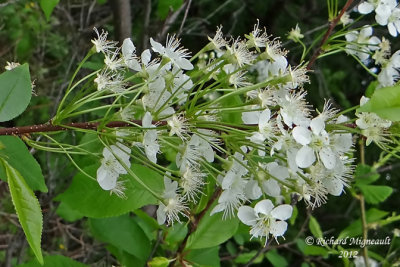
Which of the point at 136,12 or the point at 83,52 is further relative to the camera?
the point at 136,12

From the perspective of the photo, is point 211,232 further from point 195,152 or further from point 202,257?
point 195,152

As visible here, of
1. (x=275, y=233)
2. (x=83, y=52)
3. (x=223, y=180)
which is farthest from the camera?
(x=83, y=52)

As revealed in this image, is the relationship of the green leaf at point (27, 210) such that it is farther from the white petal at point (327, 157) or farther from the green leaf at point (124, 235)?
the green leaf at point (124, 235)

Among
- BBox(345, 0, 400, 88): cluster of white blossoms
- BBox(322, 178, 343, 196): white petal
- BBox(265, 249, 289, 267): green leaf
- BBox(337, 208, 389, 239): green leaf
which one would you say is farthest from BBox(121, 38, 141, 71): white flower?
BBox(265, 249, 289, 267): green leaf

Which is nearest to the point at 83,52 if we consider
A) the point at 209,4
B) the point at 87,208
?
the point at 209,4

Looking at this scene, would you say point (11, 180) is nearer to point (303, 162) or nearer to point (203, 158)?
point (203, 158)

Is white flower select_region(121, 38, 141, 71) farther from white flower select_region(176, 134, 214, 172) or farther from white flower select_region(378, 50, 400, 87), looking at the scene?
white flower select_region(378, 50, 400, 87)

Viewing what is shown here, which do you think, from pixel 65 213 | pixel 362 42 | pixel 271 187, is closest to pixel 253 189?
pixel 271 187
